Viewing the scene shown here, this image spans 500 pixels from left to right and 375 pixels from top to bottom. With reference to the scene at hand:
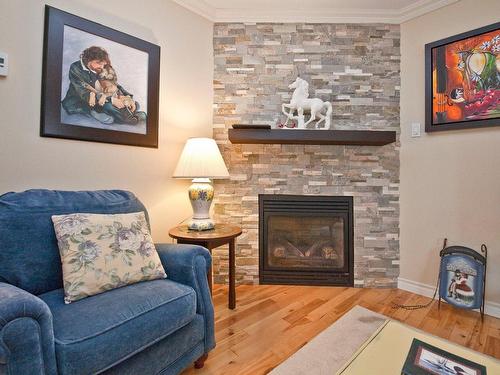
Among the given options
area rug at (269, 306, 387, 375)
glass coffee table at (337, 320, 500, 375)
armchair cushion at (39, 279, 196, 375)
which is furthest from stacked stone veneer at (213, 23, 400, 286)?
glass coffee table at (337, 320, 500, 375)

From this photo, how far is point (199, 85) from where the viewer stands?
2271 mm

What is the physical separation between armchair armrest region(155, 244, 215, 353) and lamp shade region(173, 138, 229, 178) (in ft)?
1.98

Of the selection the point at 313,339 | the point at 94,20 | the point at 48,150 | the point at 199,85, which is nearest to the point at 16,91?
the point at 48,150

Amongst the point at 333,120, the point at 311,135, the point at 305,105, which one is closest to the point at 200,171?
the point at 311,135

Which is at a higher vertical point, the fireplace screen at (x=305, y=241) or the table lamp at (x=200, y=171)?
the table lamp at (x=200, y=171)

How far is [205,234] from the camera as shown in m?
1.69

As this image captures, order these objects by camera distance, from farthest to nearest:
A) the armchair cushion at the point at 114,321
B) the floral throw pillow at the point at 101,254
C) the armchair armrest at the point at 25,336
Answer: the floral throw pillow at the point at 101,254, the armchair cushion at the point at 114,321, the armchair armrest at the point at 25,336

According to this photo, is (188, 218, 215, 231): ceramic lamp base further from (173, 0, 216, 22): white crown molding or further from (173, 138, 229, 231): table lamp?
(173, 0, 216, 22): white crown molding

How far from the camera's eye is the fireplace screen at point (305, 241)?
7.68ft

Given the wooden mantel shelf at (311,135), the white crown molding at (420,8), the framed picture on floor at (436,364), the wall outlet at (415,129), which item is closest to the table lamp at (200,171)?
the wooden mantel shelf at (311,135)

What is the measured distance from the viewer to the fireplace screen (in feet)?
7.68

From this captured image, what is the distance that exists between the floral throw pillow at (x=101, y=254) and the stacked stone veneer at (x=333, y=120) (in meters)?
1.06

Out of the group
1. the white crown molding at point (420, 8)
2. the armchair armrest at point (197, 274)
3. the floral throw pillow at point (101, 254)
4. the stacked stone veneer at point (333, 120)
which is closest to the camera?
the floral throw pillow at point (101, 254)

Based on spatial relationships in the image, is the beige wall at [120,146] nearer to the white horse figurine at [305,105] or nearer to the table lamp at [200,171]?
the table lamp at [200,171]
